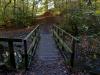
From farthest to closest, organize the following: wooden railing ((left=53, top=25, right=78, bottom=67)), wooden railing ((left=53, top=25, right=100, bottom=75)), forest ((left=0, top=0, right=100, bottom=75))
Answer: forest ((left=0, top=0, right=100, bottom=75)) < wooden railing ((left=53, top=25, right=100, bottom=75)) < wooden railing ((left=53, top=25, right=78, bottom=67))

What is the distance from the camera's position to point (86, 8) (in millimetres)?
17844

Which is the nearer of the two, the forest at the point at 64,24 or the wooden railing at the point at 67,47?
the wooden railing at the point at 67,47

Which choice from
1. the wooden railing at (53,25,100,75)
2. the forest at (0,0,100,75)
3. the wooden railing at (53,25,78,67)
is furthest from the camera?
the forest at (0,0,100,75)

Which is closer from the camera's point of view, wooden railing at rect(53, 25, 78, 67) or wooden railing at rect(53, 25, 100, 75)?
wooden railing at rect(53, 25, 78, 67)

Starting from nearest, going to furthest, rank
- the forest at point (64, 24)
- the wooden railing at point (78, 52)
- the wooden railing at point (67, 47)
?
the wooden railing at point (67, 47) → the wooden railing at point (78, 52) → the forest at point (64, 24)

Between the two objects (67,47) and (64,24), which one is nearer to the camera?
(67,47)

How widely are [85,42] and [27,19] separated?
47.1ft

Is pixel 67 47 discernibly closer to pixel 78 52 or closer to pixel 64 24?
pixel 78 52

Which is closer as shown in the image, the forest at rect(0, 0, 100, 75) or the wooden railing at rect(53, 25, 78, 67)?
the wooden railing at rect(53, 25, 78, 67)

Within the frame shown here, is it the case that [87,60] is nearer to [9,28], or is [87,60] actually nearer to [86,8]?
[86,8]

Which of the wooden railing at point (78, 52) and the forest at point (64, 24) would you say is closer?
the wooden railing at point (78, 52)

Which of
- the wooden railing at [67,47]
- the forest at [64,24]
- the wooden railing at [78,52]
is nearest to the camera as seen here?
the wooden railing at [67,47]

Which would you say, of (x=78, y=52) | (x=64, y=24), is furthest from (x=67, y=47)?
(x=64, y=24)

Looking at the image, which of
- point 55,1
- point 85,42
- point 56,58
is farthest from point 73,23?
point 55,1
